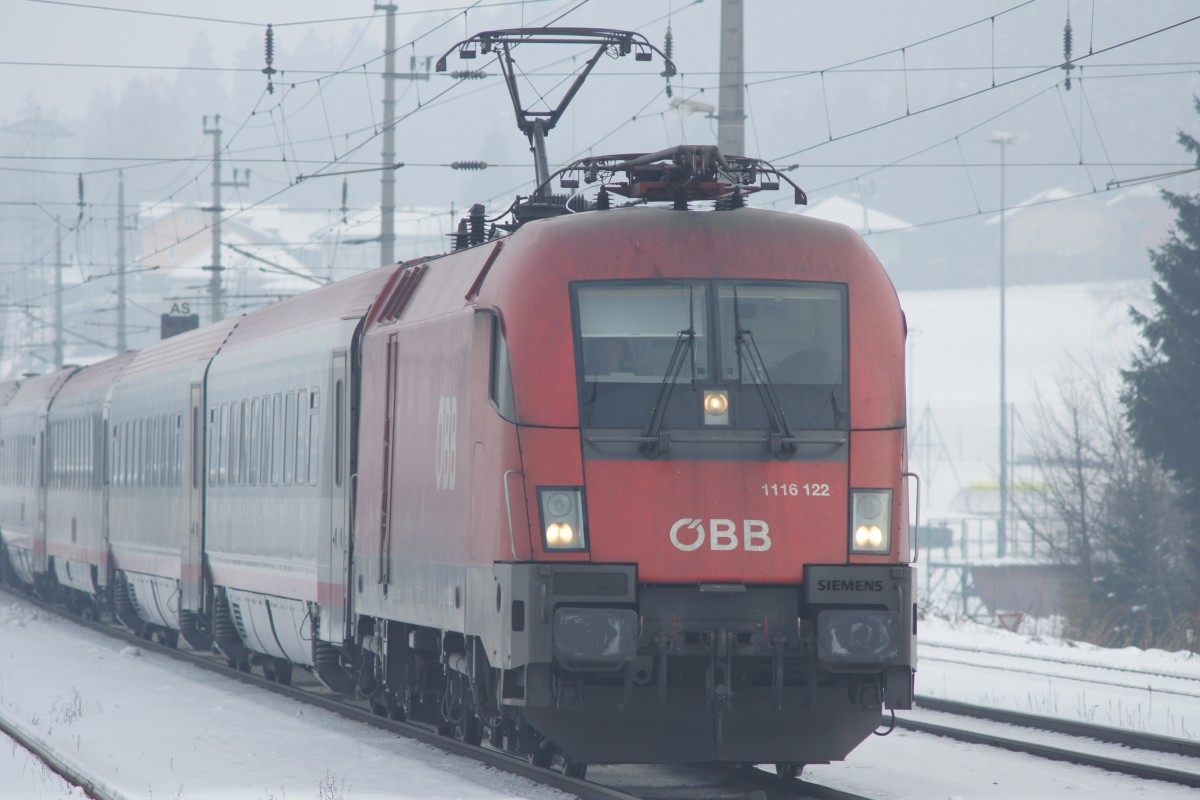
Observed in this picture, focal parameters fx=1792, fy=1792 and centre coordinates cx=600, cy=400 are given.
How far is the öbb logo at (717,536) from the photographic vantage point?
10.1m

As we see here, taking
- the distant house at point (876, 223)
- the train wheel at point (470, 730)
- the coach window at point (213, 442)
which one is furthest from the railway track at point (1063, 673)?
the distant house at point (876, 223)

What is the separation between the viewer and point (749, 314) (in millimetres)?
10438

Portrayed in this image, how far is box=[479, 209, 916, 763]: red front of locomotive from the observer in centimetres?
995

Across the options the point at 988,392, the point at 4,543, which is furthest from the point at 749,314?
the point at 988,392

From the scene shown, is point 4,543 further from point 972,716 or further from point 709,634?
point 709,634

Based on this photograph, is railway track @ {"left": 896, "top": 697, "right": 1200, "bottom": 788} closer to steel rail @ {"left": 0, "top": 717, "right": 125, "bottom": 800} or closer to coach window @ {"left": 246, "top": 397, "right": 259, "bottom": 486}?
steel rail @ {"left": 0, "top": 717, "right": 125, "bottom": 800}

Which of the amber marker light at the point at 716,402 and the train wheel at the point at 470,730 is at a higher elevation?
the amber marker light at the point at 716,402

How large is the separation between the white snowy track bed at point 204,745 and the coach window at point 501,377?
223 cm

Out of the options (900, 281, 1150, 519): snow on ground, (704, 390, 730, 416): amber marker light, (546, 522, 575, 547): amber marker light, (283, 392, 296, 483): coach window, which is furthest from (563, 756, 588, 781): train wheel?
(900, 281, 1150, 519): snow on ground

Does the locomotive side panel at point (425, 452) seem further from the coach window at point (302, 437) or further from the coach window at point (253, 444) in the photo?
the coach window at point (253, 444)

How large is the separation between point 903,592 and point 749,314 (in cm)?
182

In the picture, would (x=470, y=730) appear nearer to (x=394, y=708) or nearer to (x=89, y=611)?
(x=394, y=708)

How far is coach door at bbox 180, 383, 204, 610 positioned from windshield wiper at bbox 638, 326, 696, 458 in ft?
38.5

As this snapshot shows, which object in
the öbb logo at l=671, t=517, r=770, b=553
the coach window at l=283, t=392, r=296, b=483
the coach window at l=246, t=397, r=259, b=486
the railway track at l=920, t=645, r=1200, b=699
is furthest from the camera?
the coach window at l=246, t=397, r=259, b=486
